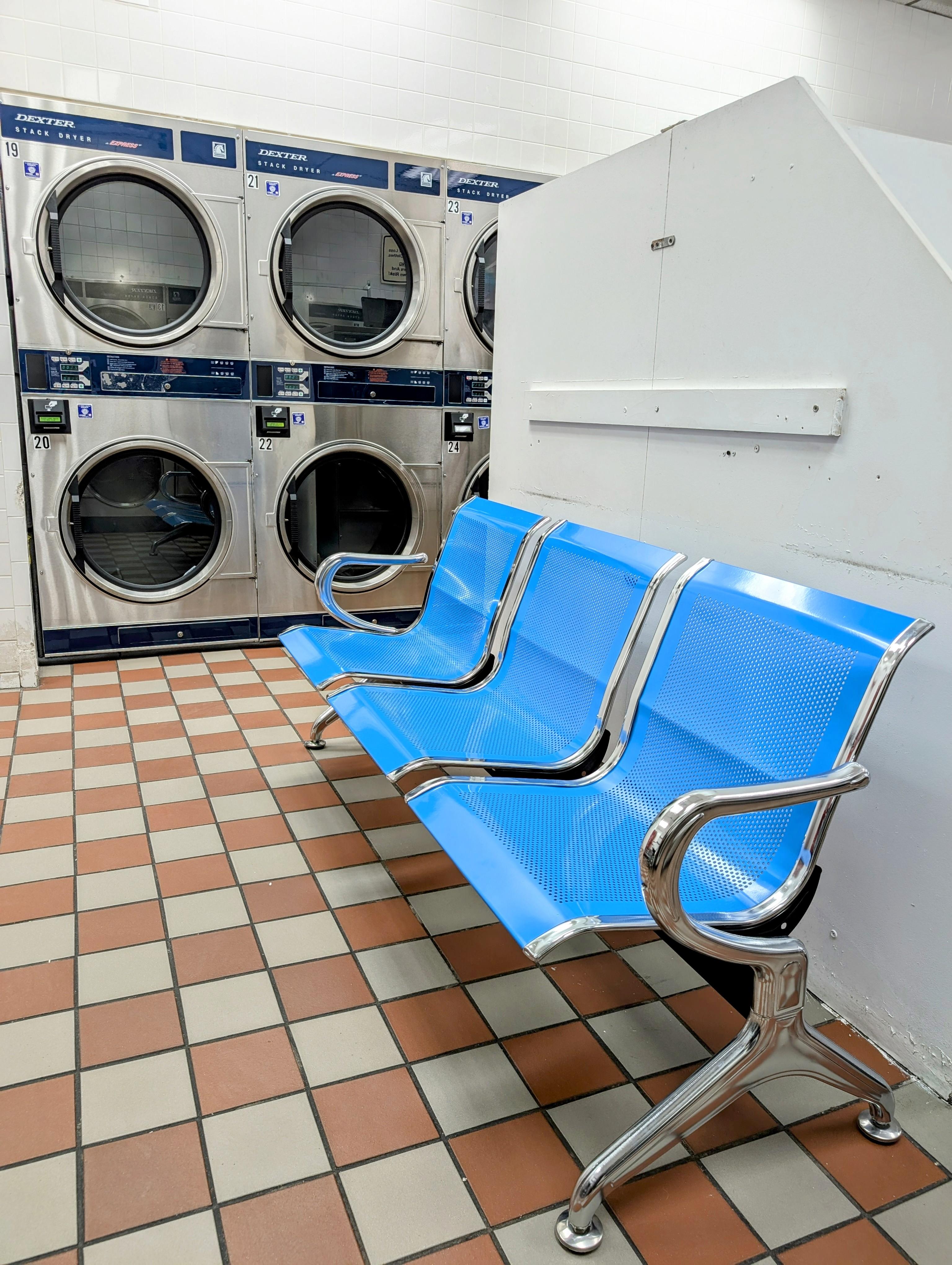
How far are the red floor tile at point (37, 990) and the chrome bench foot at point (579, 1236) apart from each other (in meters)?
1.04

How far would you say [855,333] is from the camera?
5.52ft

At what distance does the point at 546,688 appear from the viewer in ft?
7.14

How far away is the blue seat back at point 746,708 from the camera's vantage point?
1399 mm

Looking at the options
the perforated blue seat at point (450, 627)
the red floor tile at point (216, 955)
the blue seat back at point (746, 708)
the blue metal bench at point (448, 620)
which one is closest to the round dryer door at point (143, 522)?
the blue metal bench at point (448, 620)

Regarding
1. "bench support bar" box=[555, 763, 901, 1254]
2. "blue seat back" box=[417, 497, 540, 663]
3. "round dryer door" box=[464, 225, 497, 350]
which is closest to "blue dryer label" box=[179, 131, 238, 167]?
"round dryer door" box=[464, 225, 497, 350]

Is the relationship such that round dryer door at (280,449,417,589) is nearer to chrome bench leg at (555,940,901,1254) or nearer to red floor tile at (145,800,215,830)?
red floor tile at (145,800,215,830)

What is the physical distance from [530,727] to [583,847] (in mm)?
588

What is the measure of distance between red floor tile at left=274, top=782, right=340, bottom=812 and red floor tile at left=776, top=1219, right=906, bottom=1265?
163 cm

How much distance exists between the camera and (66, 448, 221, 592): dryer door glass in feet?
12.7

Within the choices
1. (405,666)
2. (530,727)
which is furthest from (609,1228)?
(405,666)

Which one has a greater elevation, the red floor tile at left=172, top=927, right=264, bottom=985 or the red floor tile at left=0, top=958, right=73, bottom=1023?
the red floor tile at left=172, top=927, right=264, bottom=985

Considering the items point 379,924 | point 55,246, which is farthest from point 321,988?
point 55,246

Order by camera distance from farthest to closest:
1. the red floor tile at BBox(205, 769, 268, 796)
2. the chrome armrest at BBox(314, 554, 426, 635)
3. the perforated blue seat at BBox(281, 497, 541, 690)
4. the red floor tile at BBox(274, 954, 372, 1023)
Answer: the chrome armrest at BBox(314, 554, 426, 635) < the red floor tile at BBox(205, 769, 268, 796) < the perforated blue seat at BBox(281, 497, 541, 690) < the red floor tile at BBox(274, 954, 372, 1023)

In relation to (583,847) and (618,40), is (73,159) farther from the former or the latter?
(583,847)
